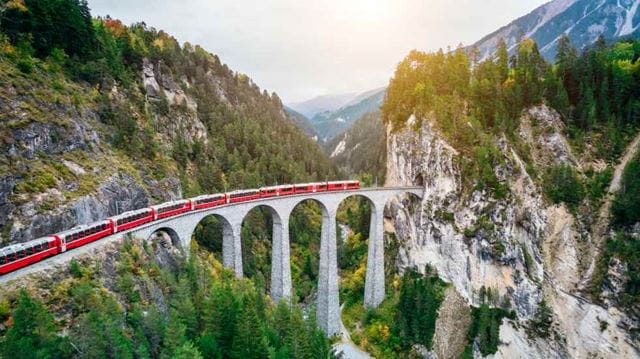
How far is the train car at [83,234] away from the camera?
854 inches

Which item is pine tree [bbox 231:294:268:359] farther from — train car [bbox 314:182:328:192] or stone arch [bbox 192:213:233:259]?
stone arch [bbox 192:213:233:259]

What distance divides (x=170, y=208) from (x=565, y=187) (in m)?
38.5

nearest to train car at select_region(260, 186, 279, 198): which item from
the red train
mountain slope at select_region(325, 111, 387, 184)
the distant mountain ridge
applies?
the red train

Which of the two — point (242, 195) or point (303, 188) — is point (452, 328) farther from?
point (242, 195)

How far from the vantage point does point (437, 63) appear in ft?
162

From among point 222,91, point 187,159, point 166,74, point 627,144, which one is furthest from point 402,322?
point 222,91

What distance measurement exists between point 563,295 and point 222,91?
7171 cm

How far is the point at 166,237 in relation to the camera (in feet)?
94.7

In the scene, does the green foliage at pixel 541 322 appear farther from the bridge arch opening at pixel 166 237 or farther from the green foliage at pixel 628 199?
the bridge arch opening at pixel 166 237

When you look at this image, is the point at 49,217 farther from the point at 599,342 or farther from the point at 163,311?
the point at 599,342

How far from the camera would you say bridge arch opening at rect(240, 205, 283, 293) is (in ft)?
141

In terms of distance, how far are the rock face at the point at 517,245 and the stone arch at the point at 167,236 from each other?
2712 centimetres

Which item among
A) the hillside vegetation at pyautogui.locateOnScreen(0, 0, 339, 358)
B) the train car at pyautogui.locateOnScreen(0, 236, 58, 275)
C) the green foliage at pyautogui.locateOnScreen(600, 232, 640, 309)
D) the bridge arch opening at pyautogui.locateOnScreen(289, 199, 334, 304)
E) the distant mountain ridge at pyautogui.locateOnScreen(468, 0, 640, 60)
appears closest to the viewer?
the hillside vegetation at pyautogui.locateOnScreen(0, 0, 339, 358)

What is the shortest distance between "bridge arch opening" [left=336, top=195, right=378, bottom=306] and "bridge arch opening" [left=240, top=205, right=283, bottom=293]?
10.3m
